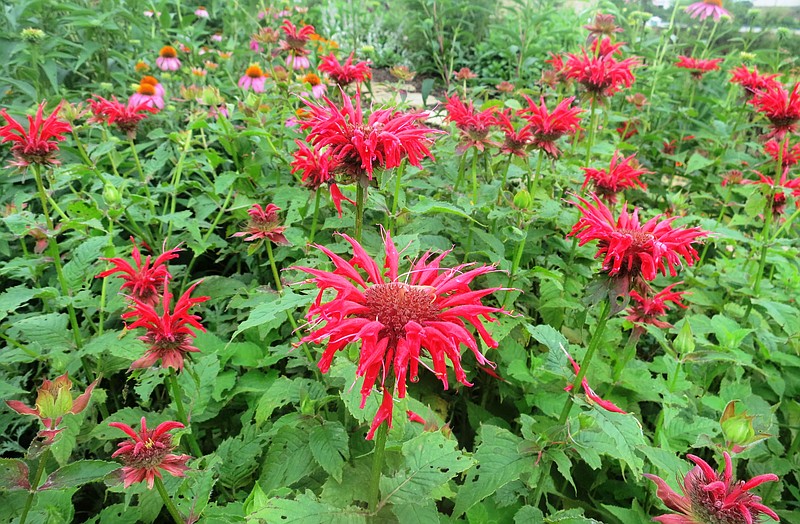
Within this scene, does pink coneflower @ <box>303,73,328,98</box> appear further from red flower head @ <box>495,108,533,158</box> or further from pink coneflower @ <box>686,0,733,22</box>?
pink coneflower @ <box>686,0,733,22</box>

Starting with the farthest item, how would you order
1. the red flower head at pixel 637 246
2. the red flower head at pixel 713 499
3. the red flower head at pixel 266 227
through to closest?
the red flower head at pixel 266 227 → the red flower head at pixel 637 246 → the red flower head at pixel 713 499

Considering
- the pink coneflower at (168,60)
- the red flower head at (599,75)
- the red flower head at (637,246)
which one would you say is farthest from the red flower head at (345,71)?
the pink coneflower at (168,60)

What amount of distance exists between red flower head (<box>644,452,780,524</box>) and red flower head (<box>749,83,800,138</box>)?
157 cm

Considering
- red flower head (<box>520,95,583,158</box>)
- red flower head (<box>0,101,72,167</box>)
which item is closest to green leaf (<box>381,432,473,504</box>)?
red flower head (<box>520,95,583,158</box>)

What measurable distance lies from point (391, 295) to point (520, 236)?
743 mm

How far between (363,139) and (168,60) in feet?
8.13

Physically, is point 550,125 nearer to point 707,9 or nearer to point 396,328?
point 396,328

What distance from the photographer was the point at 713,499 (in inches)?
34.2

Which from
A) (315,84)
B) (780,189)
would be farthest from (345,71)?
(780,189)

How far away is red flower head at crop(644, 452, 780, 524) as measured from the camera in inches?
33.4

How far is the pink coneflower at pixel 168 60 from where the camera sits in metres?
3.03

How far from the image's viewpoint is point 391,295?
2.72ft

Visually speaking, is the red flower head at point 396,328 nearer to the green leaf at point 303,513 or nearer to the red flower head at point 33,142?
the green leaf at point 303,513

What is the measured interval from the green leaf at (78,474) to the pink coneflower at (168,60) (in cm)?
269
